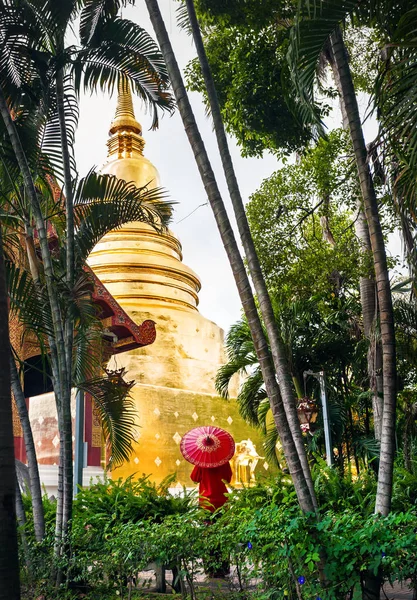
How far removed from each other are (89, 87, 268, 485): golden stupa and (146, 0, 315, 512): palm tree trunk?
11.4 meters

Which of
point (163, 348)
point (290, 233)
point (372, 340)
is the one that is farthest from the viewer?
point (163, 348)

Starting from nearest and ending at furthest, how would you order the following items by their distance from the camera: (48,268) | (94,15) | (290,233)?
(48,268), (94,15), (290,233)

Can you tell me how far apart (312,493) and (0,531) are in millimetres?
2175

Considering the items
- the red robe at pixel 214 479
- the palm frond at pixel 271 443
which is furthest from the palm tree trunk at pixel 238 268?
the palm frond at pixel 271 443

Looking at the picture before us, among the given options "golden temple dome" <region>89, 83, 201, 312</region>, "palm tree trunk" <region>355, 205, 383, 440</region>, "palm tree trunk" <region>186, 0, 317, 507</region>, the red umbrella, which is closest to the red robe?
the red umbrella

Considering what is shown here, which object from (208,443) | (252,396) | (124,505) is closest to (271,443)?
(252,396)

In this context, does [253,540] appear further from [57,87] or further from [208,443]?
[57,87]

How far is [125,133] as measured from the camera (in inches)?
866

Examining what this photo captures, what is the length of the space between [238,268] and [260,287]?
21 centimetres

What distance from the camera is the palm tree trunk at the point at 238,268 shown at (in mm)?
4289

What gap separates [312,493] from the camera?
14.5 ft

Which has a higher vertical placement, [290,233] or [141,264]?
[141,264]

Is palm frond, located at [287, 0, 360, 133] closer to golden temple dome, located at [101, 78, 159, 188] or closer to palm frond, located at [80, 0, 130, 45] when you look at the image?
palm frond, located at [80, 0, 130, 45]

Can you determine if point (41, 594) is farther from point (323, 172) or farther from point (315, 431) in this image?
point (315, 431)
